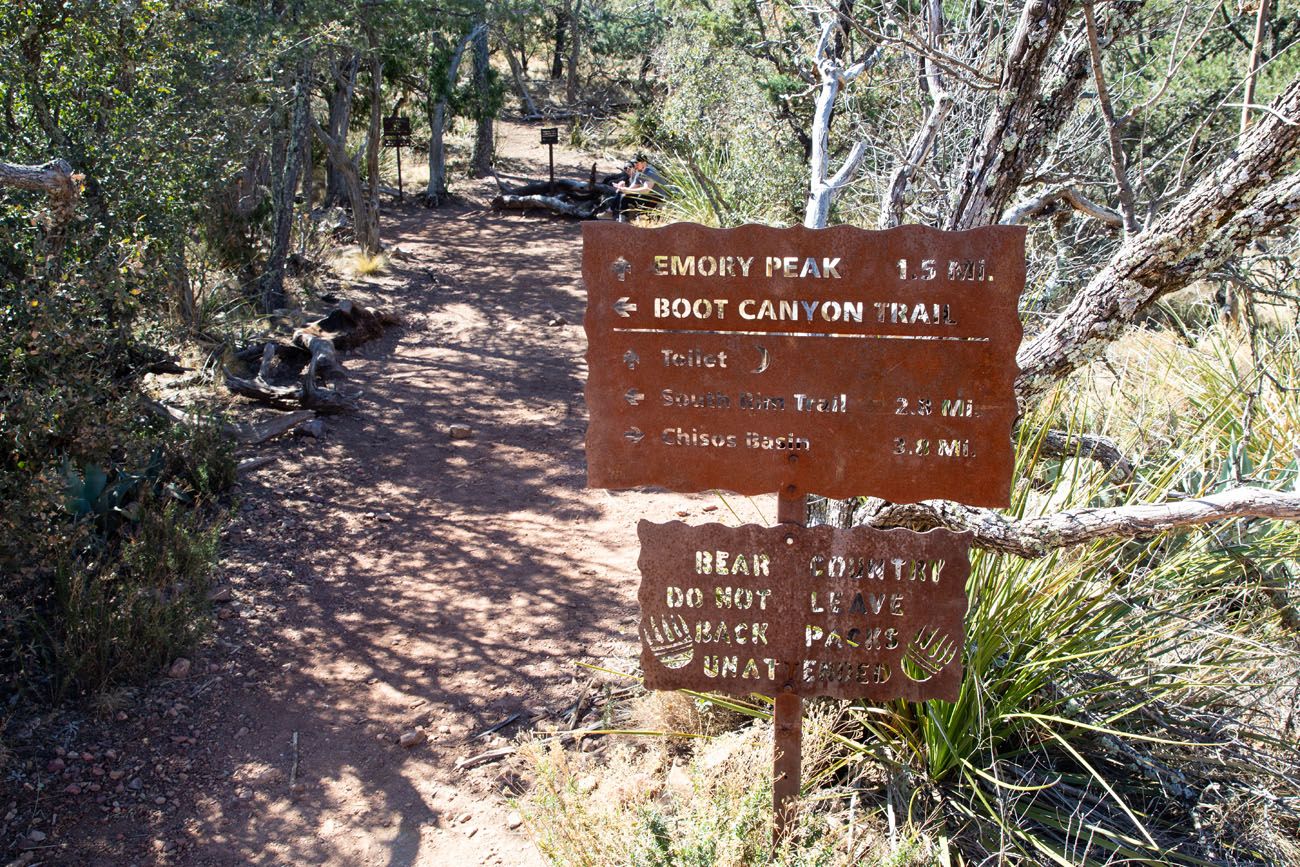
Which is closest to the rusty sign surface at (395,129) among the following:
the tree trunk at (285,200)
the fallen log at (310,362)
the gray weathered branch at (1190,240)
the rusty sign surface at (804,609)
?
the tree trunk at (285,200)

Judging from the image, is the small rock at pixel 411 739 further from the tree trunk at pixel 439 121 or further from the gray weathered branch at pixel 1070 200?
the tree trunk at pixel 439 121

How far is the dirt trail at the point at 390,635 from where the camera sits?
141 inches

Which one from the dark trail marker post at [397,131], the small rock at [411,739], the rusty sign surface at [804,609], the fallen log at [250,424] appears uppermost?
the dark trail marker post at [397,131]

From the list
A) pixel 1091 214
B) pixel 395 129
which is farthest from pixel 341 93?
pixel 1091 214

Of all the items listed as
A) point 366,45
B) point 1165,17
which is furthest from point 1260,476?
point 366,45

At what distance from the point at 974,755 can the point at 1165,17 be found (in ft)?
19.8

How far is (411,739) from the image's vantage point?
400cm

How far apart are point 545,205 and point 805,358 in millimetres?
14949

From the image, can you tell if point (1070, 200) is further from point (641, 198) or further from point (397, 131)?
point (397, 131)

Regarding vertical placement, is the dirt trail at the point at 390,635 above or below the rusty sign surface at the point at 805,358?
below

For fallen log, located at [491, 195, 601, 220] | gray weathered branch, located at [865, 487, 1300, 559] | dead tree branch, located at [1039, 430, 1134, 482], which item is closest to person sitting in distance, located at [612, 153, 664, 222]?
fallen log, located at [491, 195, 601, 220]

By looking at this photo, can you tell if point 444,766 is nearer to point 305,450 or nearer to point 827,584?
point 827,584

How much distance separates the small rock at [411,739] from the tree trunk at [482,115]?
15.4m

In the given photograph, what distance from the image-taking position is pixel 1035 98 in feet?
10.6
